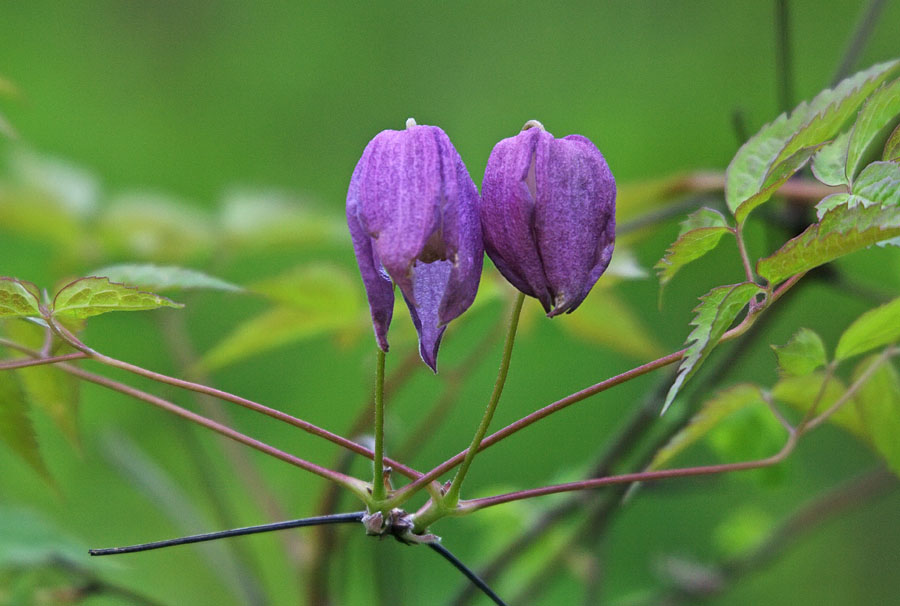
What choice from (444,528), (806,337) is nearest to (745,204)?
(806,337)

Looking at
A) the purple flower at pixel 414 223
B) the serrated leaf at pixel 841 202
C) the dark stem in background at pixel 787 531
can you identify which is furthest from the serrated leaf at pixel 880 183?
the dark stem in background at pixel 787 531

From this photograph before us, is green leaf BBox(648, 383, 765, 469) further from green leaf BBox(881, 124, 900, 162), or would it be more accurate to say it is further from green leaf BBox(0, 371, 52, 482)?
green leaf BBox(0, 371, 52, 482)

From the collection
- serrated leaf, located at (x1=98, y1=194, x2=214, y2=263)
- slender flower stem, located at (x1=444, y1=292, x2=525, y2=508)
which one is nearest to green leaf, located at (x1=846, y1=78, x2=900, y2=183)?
slender flower stem, located at (x1=444, y1=292, x2=525, y2=508)

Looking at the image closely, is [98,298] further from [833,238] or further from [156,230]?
[156,230]

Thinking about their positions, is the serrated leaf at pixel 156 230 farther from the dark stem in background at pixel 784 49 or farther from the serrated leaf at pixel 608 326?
the dark stem in background at pixel 784 49

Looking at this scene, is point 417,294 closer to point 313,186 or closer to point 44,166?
point 44,166

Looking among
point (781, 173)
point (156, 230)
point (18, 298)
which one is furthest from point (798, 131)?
point (156, 230)
